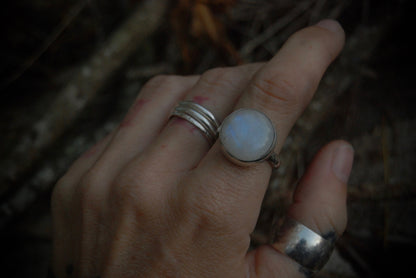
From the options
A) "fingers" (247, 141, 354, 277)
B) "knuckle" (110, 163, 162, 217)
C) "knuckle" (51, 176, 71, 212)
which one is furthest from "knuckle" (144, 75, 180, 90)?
"fingers" (247, 141, 354, 277)

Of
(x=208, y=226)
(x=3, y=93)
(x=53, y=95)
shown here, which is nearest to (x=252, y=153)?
(x=208, y=226)

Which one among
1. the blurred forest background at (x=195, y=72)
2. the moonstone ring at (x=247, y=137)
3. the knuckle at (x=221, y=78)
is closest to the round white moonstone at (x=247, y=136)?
the moonstone ring at (x=247, y=137)

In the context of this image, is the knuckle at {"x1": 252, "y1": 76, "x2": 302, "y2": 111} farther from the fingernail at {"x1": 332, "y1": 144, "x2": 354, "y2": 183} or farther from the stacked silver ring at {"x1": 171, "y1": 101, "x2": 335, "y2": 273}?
the fingernail at {"x1": 332, "y1": 144, "x2": 354, "y2": 183}

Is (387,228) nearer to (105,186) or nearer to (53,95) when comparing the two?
(105,186)

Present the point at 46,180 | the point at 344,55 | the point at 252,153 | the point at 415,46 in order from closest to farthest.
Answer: the point at 252,153, the point at 344,55, the point at 415,46, the point at 46,180

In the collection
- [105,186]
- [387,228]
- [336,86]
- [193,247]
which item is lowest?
[387,228]

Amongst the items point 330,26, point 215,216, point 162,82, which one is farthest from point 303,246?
point 162,82
